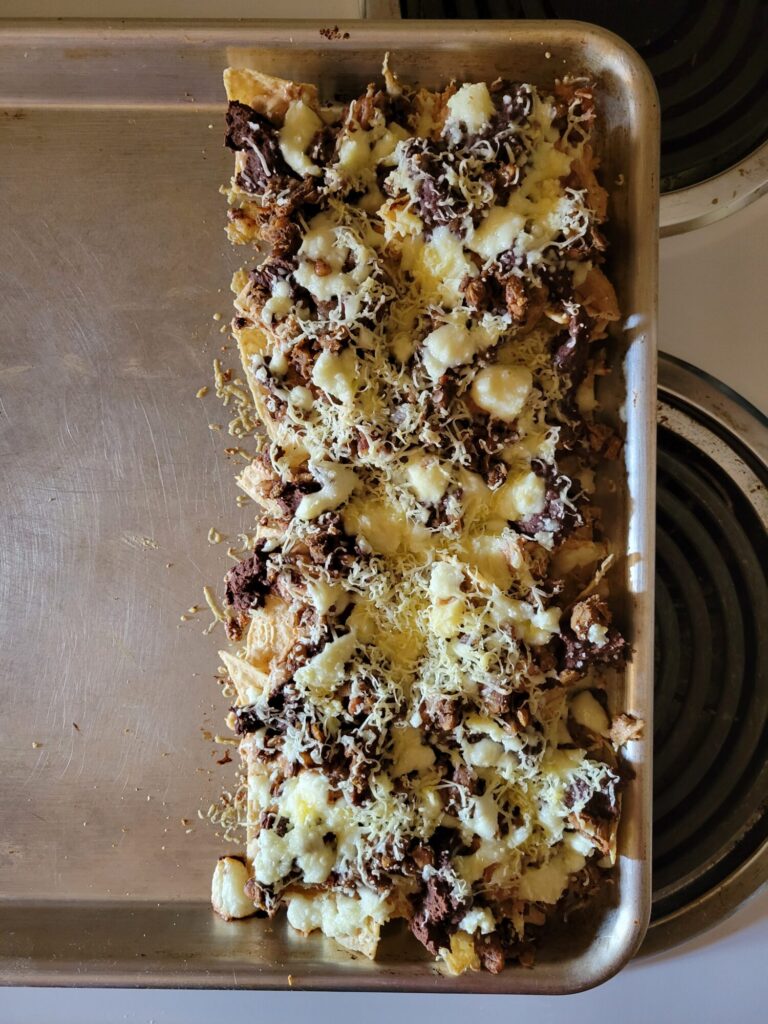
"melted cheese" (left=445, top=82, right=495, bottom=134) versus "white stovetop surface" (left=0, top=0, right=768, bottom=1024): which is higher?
"melted cheese" (left=445, top=82, right=495, bottom=134)

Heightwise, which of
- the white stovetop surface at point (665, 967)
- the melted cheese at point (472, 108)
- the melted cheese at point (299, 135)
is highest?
the melted cheese at point (472, 108)

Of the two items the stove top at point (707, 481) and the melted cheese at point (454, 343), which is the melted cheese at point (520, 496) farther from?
the stove top at point (707, 481)

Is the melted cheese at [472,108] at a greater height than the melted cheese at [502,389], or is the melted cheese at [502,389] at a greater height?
the melted cheese at [472,108]

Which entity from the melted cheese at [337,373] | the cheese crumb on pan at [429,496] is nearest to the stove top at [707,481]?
the cheese crumb on pan at [429,496]

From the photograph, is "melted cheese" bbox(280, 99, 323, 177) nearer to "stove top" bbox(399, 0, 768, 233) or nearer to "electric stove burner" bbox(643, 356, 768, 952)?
"stove top" bbox(399, 0, 768, 233)

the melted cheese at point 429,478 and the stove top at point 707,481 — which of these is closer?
the melted cheese at point 429,478

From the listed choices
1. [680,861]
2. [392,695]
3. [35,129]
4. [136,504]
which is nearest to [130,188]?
[35,129]

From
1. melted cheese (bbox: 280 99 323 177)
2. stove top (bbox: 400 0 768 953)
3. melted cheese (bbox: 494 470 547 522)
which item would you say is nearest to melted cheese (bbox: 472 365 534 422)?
melted cheese (bbox: 494 470 547 522)
